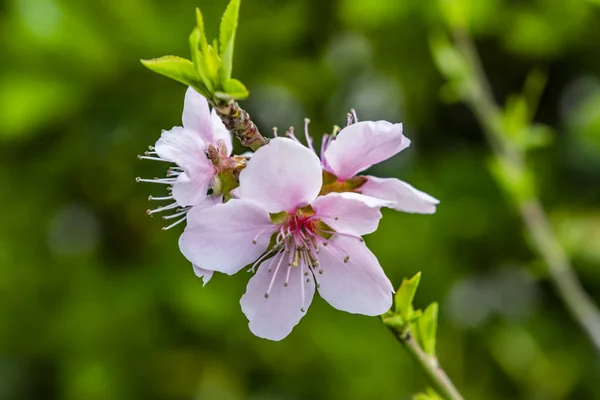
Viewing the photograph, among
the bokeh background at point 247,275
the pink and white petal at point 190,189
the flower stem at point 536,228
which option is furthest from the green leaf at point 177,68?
the bokeh background at point 247,275

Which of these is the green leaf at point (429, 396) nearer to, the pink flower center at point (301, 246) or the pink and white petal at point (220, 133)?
the pink flower center at point (301, 246)

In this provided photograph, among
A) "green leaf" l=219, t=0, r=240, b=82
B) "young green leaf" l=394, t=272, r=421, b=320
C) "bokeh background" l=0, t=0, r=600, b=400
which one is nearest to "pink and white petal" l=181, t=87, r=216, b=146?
"green leaf" l=219, t=0, r=240, b=82

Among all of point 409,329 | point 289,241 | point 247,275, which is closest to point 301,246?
point 289,241

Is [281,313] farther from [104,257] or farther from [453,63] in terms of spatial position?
[104,257]

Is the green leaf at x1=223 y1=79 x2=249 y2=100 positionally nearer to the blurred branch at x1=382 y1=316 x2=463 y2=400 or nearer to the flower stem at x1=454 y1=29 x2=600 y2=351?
the blurred branch at x1=382 y1=316 x2=463 y2=400

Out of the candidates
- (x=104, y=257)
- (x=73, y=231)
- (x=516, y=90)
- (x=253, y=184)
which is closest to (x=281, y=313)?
(x=253, y=184)

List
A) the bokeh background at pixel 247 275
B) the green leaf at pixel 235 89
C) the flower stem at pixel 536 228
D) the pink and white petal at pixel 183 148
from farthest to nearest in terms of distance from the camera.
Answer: the bokeh background at pixel 247 275 < the flower stem at pixel 536 228 < the pink and white petal at pixel 183 148 < the green leaf at pixel 235 89

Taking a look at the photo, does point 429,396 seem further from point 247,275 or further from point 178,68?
point 247,275
